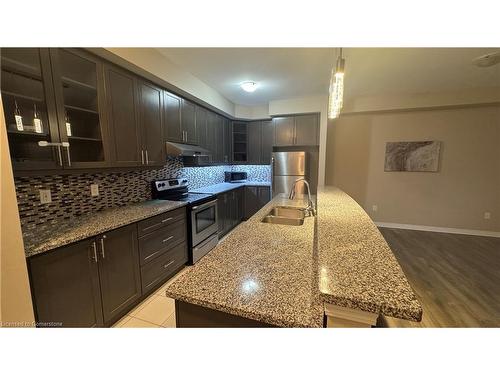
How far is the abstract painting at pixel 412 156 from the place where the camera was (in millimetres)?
3889

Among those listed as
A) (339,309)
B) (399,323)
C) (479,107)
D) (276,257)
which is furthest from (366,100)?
(339,309)

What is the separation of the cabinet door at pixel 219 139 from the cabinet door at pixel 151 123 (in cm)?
149

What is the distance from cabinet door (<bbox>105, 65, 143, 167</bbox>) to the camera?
192 centimetres

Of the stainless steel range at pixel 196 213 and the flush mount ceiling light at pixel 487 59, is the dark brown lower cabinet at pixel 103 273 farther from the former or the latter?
the flush mount ceiling light at pixel 487 59

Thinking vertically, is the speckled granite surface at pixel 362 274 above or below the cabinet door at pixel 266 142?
below

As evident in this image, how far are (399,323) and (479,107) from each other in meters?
4.25

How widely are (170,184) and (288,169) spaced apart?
7.44ft

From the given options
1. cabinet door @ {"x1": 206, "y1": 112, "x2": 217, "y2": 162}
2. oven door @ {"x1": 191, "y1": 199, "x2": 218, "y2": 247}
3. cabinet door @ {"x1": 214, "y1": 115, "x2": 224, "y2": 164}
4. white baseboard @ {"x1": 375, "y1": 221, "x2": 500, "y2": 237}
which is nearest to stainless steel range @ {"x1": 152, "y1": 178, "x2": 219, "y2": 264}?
oven door @ {"x1": 191, "y1": 199, "x2": 218, "y2": 247}

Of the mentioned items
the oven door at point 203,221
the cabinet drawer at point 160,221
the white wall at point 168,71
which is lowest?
the oven door at point 203,221

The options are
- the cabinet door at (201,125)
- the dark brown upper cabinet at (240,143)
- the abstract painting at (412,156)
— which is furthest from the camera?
the dark brown upper cabinet at (240,143)

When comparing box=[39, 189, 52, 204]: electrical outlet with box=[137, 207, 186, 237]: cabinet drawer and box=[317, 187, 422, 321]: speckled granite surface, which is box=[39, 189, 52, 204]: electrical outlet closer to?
box=[137, 207, 186, 237]: cabinet drawer

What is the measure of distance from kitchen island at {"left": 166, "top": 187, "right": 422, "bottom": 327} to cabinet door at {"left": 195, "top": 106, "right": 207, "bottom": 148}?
250cm

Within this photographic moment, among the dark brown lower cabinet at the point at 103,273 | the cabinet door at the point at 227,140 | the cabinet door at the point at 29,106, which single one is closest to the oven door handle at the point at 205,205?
the dark brown lower cabinet at the point at 103,273

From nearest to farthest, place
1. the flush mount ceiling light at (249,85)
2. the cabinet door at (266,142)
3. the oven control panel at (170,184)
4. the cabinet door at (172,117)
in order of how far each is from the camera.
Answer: the cabinet door at (172,117), the oven control panel at (170,184), the flush mount ceiling light at (249,85), the cabinet door at (266,142)
